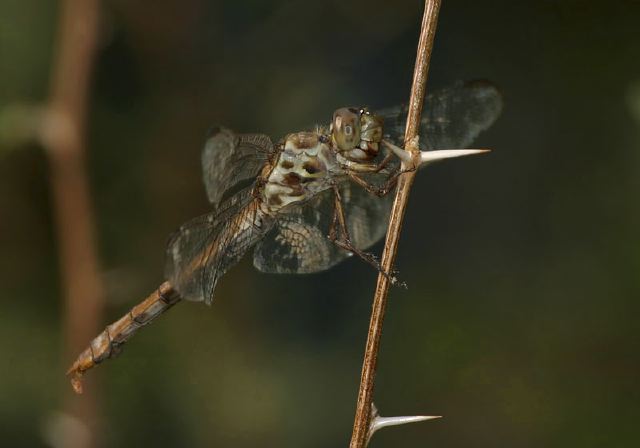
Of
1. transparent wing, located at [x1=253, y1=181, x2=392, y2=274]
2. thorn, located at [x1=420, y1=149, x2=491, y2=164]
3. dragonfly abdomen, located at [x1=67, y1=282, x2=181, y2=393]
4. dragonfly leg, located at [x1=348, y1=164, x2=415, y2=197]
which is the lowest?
dragonfly abdomen, located at [x1=67, y1=282, x2=181, y2=393]

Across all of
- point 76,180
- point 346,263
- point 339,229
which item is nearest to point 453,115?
point 339,229

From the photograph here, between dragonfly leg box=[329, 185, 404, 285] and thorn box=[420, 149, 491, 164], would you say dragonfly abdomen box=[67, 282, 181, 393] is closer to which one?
dragonfly leg box=[329, 185, 404, 285]

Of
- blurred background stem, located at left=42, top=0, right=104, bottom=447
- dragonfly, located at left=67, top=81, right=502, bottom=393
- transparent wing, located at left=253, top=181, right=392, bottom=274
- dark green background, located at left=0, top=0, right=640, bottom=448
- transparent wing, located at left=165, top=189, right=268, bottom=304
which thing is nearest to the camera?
transparent wing, located at left=165, top=189, right=268, bottom=304

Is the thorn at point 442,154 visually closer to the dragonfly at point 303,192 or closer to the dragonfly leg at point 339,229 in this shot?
the dragonfly at point 303,192

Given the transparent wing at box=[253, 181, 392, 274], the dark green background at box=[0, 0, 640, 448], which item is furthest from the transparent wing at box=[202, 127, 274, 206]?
the dark green background at box=[0, 0, 640, 448]

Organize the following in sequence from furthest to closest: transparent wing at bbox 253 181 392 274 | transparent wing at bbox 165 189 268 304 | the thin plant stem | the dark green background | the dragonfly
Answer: the dark green background < transparent wing at bbox 253 181 392 274 < the dragonfly < transparent wing at bbox 165 189 268 304 < the thin plant stem

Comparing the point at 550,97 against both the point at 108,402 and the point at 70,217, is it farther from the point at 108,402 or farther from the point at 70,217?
the point at 108,402
